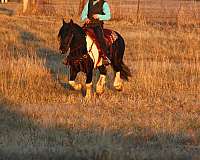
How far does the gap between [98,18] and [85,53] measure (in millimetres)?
908

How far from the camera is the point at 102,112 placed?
8898 mm

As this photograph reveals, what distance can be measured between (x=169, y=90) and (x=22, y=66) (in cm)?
359

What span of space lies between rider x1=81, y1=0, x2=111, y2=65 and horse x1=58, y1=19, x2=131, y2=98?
0.13m

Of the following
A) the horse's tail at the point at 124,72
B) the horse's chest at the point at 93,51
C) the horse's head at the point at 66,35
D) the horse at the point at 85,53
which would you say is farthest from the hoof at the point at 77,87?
the horse's head at the point at 66,35

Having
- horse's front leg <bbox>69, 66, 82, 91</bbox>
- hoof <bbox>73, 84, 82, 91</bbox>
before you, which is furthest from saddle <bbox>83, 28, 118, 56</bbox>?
hoof <bbox>73, 84, 82, 91</bbox>

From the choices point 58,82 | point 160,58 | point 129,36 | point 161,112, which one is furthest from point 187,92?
point 129,36

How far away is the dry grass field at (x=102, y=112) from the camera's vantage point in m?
6.57

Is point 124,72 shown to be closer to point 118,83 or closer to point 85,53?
point 118,83

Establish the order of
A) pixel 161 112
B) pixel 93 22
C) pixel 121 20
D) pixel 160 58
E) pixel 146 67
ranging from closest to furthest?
1. pixel 161 112
2. pixel 93 22
3. pixel 146 67
4. pixel 160 58
5. pixel 121 20

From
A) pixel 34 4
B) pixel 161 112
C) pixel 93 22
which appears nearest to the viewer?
pixel 161 112

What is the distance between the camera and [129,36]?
68.2 feet

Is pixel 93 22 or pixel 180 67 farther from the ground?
pixel 93 22

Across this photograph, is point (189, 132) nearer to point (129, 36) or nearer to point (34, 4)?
point (129, 36)

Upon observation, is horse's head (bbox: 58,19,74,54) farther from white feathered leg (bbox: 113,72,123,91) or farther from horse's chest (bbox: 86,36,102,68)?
white feathered leg (bbox: 113,72,123,91)
